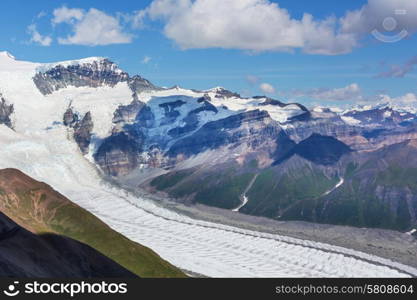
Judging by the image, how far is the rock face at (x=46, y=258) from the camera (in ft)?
527

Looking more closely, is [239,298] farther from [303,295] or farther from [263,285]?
[303,295]

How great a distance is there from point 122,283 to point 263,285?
23911 millimetres

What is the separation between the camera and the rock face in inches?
6319

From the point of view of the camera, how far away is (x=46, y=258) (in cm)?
17738
